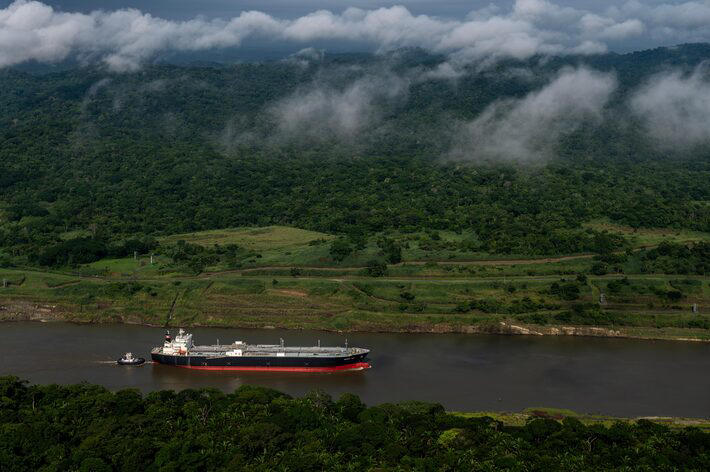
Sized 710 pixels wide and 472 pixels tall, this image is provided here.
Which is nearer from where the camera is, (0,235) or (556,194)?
(0,235)

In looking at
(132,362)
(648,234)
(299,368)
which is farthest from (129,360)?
(648,234)

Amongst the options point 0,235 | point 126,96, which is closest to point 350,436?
point 0,235

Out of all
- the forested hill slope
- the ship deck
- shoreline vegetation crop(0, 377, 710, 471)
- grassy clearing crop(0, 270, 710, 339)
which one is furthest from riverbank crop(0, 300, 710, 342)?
shoreline vegetation crop(0, 377, 710, 471)

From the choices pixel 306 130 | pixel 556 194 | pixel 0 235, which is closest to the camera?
pixel 0 235

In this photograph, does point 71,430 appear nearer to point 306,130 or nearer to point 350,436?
point 350,436

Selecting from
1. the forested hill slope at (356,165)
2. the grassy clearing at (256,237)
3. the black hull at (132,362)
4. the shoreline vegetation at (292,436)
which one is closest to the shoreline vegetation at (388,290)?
the grassy clearing at (256,237)

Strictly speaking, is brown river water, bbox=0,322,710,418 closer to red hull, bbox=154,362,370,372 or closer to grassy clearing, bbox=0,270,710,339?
red hull, bbox=154,362,370,372

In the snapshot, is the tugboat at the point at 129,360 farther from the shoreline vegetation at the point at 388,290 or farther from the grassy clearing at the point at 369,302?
the grassy clearing at the point at 369,302
